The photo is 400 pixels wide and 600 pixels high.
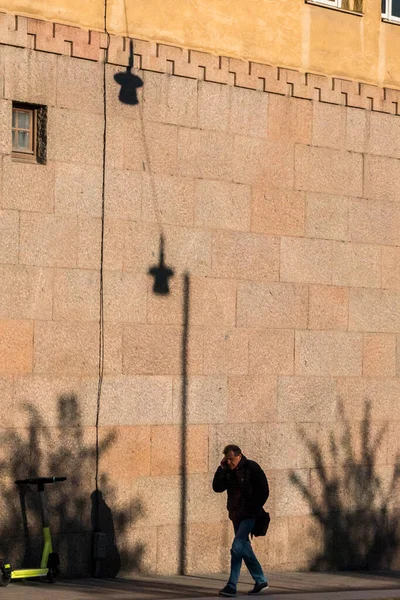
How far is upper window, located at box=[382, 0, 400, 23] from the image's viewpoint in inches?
840

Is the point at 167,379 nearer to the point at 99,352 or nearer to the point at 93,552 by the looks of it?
the point at 99,352

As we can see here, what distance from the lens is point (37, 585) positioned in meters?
16.8

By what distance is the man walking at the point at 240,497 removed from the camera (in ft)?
55.8

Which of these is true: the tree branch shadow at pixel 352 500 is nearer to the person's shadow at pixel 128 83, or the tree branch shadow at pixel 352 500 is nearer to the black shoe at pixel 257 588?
the black shoe at pixel 257 588

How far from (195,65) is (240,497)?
18.4 feet

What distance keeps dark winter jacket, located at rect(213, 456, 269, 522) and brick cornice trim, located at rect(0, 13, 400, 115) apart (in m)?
5.15

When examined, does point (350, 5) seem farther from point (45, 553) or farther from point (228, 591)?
point (45, 553)

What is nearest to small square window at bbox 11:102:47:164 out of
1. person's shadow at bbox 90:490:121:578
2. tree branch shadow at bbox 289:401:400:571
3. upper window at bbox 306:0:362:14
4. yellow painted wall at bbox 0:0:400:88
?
yellow painted wall at bbox 0:0:400:88

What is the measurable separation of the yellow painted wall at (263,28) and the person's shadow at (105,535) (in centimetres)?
574

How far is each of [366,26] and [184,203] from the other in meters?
4.18

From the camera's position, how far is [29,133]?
17.7m

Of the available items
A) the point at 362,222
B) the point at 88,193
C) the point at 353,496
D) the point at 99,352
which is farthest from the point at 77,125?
the point at 353,496

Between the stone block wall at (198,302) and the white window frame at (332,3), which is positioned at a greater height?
the white window frame at (332,3)

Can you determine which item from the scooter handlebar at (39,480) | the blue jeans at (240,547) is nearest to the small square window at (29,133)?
the scooter handlebar at (39,480)
